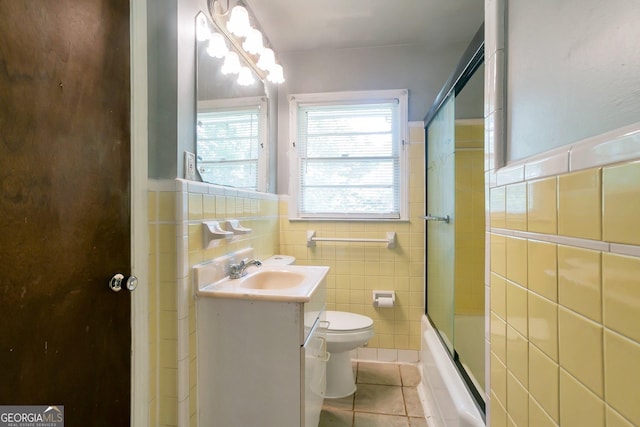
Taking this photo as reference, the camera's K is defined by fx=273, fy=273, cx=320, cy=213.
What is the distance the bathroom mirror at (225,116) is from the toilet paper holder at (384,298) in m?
1.23

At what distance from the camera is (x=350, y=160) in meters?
2.30

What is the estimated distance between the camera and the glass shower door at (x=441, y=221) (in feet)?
5.33

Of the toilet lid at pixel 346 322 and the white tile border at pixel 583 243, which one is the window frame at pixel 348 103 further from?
the white tile border at pixel 583 243

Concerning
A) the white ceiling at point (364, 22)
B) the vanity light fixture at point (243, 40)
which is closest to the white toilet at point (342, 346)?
the vanity light fixture at point (243, 40)

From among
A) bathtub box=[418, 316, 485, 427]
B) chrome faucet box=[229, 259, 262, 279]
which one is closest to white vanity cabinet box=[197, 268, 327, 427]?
chrome faucet box=[229, 259, 262, 279]

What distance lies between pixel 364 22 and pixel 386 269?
1857 millimetres

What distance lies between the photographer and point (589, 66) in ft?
1.58

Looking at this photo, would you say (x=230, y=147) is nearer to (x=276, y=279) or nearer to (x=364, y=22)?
(x=276, y=279)

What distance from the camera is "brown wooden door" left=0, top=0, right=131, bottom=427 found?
0.67 metres

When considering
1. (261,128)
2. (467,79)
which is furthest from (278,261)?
(467,79)

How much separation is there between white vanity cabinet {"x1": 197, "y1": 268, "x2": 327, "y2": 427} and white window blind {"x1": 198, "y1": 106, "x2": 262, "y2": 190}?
643 mm

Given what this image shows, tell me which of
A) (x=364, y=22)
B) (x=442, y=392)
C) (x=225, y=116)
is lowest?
(x=442, y=392)

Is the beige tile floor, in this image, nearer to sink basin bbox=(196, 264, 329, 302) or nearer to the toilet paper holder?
the toilet paper holder

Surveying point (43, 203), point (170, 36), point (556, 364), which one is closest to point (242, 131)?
point (170, 36)
